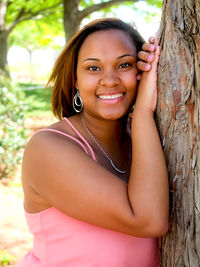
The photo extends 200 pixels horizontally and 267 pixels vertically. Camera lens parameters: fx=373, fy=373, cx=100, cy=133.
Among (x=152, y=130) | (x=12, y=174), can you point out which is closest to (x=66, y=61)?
(x=152, y=130)

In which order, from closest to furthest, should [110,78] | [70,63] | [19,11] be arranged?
[110,78] → [70,63] → [19,11]

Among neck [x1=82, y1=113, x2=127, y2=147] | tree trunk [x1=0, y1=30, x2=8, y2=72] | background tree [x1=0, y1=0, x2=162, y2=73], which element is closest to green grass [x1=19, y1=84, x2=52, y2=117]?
tree trunk [x1=0, y1=30, x2=8, y2=72]

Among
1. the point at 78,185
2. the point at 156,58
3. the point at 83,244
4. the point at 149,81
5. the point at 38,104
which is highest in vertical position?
the point at 156,58

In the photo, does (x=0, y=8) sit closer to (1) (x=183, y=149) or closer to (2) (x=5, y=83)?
(2) (x=5, y=83)

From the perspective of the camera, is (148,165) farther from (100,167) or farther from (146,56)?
(146,56)

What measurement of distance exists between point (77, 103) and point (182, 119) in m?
0.90

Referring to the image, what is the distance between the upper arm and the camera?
164 centimetres

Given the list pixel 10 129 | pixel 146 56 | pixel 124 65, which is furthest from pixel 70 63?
pixel 10 129

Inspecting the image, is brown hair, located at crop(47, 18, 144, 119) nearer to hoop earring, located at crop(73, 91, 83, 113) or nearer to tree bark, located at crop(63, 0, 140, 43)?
hoop earring, located at crop(73, 91, 83, 113)

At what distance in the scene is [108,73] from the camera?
197 centimetres

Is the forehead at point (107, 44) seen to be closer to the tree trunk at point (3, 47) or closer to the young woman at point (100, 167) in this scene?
the young woman at point (100, 167)

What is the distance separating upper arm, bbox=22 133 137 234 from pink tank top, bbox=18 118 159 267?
0.44 feet

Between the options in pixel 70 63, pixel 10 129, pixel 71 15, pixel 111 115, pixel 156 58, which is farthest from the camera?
pixel 71 15

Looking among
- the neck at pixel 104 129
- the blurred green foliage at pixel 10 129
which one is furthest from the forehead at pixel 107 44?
the blurred green foliage at pixel 10 129
